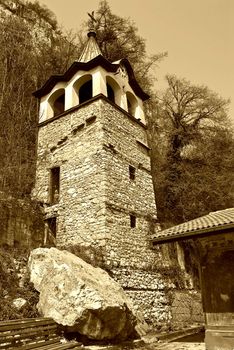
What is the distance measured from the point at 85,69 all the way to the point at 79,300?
10.5 meters

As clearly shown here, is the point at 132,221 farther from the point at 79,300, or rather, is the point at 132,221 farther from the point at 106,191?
the point at 79,300

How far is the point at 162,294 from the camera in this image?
11.3 metres

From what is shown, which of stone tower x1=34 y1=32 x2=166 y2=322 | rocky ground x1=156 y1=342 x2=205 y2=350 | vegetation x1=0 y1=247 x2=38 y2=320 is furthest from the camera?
stone tower x1=34 y1=32 x2=166 y2=322

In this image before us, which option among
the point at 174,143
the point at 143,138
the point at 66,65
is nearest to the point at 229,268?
the point at 143,138

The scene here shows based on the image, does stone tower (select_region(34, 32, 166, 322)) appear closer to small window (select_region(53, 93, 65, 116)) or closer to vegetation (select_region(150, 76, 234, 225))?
small window (select_region(53, 93, 65, 116))

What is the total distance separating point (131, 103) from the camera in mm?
15828

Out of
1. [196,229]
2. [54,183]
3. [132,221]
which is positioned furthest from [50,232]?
[196,229]

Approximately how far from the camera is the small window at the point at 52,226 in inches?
460

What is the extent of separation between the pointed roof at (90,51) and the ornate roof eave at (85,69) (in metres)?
1.44

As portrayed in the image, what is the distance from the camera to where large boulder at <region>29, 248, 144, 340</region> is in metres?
6.68

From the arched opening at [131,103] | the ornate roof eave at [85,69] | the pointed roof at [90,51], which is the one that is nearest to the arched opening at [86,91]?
the ornate roof eave at [85,69]

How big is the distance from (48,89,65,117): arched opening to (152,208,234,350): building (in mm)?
10180

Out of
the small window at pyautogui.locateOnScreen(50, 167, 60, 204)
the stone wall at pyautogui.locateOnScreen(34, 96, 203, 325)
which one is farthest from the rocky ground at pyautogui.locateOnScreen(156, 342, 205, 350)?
the small window at pyautogui.locateOnScreen(50, 167, 60, 204)

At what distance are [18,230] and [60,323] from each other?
429 centimetres
